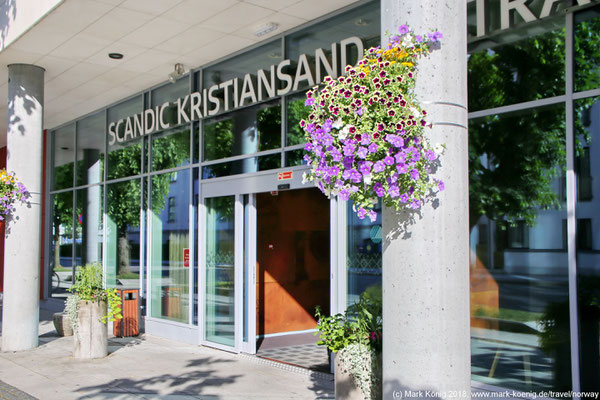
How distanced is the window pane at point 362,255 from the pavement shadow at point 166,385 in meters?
1.82

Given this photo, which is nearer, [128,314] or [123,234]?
[128,314]

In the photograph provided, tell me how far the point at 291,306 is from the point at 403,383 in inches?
301

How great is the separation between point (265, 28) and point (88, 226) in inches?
293

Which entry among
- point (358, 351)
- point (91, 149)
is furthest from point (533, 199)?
point (91, 149)

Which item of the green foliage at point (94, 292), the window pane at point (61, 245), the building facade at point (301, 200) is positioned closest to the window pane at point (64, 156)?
the building facade at point (301, 200)

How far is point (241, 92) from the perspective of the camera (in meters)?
8.70

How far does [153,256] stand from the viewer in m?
10.8

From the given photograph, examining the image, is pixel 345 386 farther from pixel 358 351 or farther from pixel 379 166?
pixel 379 166

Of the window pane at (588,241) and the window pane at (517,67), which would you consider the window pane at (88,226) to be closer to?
the window pane at (517,67)

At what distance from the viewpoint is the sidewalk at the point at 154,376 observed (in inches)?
248

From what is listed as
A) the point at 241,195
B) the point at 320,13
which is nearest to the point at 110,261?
the point at 241,195

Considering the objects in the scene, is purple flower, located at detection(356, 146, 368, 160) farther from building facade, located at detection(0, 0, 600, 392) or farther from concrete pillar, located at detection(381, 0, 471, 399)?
building facade, located at detection(0, 0, 600, 392)

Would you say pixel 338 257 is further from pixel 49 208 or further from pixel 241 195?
pixel 49 208

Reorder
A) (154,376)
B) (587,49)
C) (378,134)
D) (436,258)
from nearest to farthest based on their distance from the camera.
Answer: (436,258) < (378,134) < (587,49) < (154,376)
